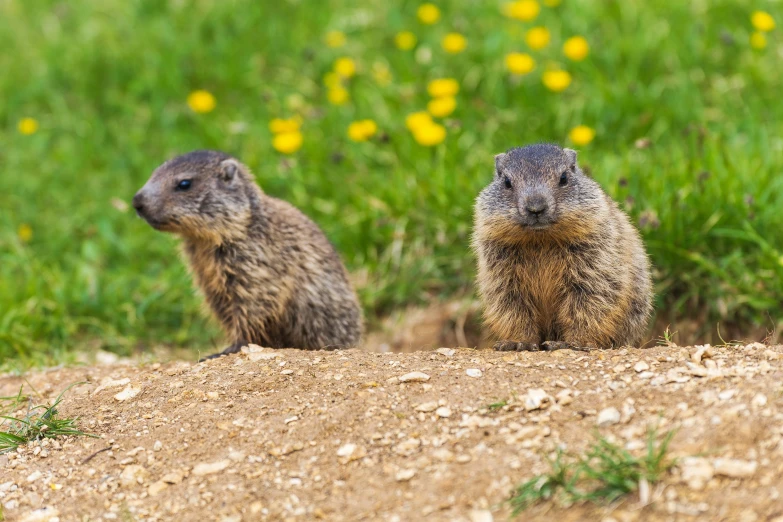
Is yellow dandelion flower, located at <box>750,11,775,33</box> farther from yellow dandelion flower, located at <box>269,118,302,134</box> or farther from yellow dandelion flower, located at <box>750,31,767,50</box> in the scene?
yellow dandelion flower, located at <box>269,118,302,134</box>

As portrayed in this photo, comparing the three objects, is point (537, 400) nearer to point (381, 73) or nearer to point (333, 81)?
point (381, 73)

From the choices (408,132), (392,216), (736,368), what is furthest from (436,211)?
(736,368)

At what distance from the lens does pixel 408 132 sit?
24.8ft

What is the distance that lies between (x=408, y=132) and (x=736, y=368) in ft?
13.6

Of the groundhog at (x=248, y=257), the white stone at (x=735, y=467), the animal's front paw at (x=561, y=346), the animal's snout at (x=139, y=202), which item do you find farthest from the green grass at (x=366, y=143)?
the white stone at (x=735, y=467)

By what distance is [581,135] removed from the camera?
7.05 metres

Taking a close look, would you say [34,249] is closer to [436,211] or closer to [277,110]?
[277,110]

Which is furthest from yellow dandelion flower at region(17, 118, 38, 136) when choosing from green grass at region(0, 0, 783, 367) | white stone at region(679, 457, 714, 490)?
white stone at region(679, 457, 714, 490)

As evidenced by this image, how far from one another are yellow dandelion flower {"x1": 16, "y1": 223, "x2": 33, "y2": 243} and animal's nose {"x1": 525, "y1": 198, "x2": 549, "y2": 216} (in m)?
4.76

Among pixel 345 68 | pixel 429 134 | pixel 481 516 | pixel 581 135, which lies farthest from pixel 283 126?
pixel 481 516

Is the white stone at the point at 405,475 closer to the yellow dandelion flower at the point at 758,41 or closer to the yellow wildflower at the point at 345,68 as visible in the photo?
the yellow wildflower at the point at 345,68

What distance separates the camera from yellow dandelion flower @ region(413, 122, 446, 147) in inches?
283

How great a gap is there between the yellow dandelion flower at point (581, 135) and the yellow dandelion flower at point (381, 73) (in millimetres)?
1834

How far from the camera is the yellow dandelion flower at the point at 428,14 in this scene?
8.73 meters
